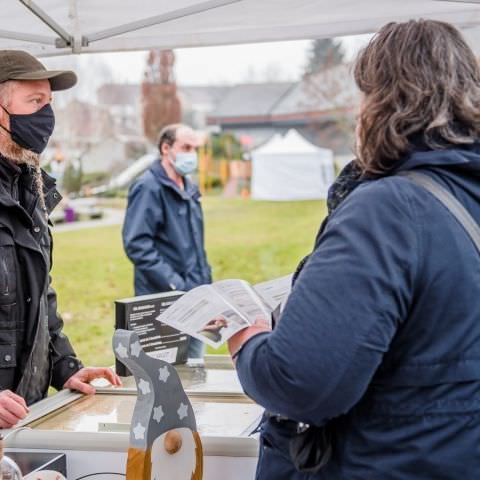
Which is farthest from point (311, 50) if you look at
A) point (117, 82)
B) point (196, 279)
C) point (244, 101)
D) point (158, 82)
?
point (196, 279)

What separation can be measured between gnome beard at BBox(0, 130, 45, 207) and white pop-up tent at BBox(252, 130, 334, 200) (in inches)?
826

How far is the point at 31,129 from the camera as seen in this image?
8.34 ft

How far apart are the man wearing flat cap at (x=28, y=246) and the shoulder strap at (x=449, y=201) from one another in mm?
1384

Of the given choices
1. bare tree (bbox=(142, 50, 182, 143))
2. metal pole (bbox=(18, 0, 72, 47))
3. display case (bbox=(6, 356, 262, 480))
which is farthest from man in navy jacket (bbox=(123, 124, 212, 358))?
bare tree (bbox=(142, 50, 182, 143))

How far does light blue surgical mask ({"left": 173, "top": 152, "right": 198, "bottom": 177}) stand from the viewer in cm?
493

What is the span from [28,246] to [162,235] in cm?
239

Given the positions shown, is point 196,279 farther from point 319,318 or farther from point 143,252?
point 319,318

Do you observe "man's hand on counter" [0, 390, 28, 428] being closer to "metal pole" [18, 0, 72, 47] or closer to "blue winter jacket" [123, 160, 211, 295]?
"metal pole" [18, 0, 72, 47]

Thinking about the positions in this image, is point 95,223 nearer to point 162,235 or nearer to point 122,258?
point 122,258

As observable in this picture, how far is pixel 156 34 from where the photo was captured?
10.7ft

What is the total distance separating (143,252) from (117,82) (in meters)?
45.3

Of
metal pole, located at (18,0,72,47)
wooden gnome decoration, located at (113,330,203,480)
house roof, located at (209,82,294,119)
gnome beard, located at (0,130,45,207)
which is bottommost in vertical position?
house roof, located at (209,82,294,119)

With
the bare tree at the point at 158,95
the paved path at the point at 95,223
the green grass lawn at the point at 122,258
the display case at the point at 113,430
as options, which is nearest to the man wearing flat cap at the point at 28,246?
the display case at the point at 113,430

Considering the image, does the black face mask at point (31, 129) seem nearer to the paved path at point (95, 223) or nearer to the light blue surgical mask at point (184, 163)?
the light blue surgical mask at point (184, 163)
